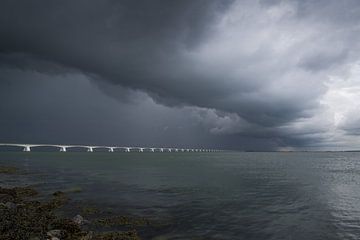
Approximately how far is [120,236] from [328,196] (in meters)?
38.6

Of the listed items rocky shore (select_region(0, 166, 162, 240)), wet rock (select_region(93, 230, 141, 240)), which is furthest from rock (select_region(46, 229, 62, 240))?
wet rock (select_region(93, 230, 141, 240))

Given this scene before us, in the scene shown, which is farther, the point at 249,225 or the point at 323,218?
the point at 323,218

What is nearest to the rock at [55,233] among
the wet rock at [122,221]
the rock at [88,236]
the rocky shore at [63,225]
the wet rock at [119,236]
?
the rocky shore at [63,225]

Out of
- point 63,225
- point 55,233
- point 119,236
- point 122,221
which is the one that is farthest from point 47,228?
point 122,221

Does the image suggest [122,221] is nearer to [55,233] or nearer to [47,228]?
[47,228]

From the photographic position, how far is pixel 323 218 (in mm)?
32625

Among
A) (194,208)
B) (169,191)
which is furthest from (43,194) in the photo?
(194,208)

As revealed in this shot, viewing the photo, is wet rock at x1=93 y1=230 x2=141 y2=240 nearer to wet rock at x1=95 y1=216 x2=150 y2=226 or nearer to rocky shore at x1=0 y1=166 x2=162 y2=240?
rocky shore at x1=0 y1=166 x2=162 y2=240

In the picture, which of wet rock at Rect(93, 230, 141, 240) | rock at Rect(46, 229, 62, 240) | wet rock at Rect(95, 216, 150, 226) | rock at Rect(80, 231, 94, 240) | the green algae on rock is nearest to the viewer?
the green algae on rock

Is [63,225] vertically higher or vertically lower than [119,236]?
higher

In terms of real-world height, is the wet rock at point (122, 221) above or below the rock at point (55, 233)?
below

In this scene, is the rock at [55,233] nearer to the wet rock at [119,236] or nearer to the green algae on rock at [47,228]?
the green algae on rock at [47,228]

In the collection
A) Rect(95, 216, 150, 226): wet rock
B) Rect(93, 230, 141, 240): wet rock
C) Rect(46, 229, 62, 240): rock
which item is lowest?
Rect(95, 216, 150, 226): wet rock

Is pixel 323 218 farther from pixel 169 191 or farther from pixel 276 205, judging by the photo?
pixel 169 191
